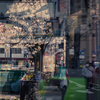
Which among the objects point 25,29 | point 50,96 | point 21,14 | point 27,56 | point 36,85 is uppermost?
point 21,14

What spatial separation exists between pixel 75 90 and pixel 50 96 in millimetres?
866

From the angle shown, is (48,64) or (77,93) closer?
(77,93)

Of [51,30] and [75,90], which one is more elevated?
[51,30]

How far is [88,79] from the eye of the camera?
7.56 m

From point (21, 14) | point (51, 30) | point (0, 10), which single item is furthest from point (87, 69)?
point (0, 10)

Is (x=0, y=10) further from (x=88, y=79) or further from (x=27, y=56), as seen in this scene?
(x=88, y=79)

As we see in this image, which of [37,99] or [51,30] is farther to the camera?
[51,30]

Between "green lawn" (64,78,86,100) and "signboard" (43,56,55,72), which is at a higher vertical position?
"signboard" (43,56,55,72)

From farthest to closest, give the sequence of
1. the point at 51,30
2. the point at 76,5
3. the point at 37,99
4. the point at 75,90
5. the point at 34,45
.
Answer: the point at 34,45 → the point at 51,30 → the point at 76,5 → the point at 75,90 → the point at 37,99

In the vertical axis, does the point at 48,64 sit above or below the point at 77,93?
above

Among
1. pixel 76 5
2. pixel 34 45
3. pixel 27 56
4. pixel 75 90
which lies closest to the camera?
pixel 75 90

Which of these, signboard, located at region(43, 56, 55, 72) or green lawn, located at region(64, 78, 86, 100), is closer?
green lawn, located at region(64, 78, 86, 100)

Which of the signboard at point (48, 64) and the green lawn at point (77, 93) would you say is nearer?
the green lawn at point (77, 93)

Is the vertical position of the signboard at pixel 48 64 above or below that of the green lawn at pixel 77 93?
above
